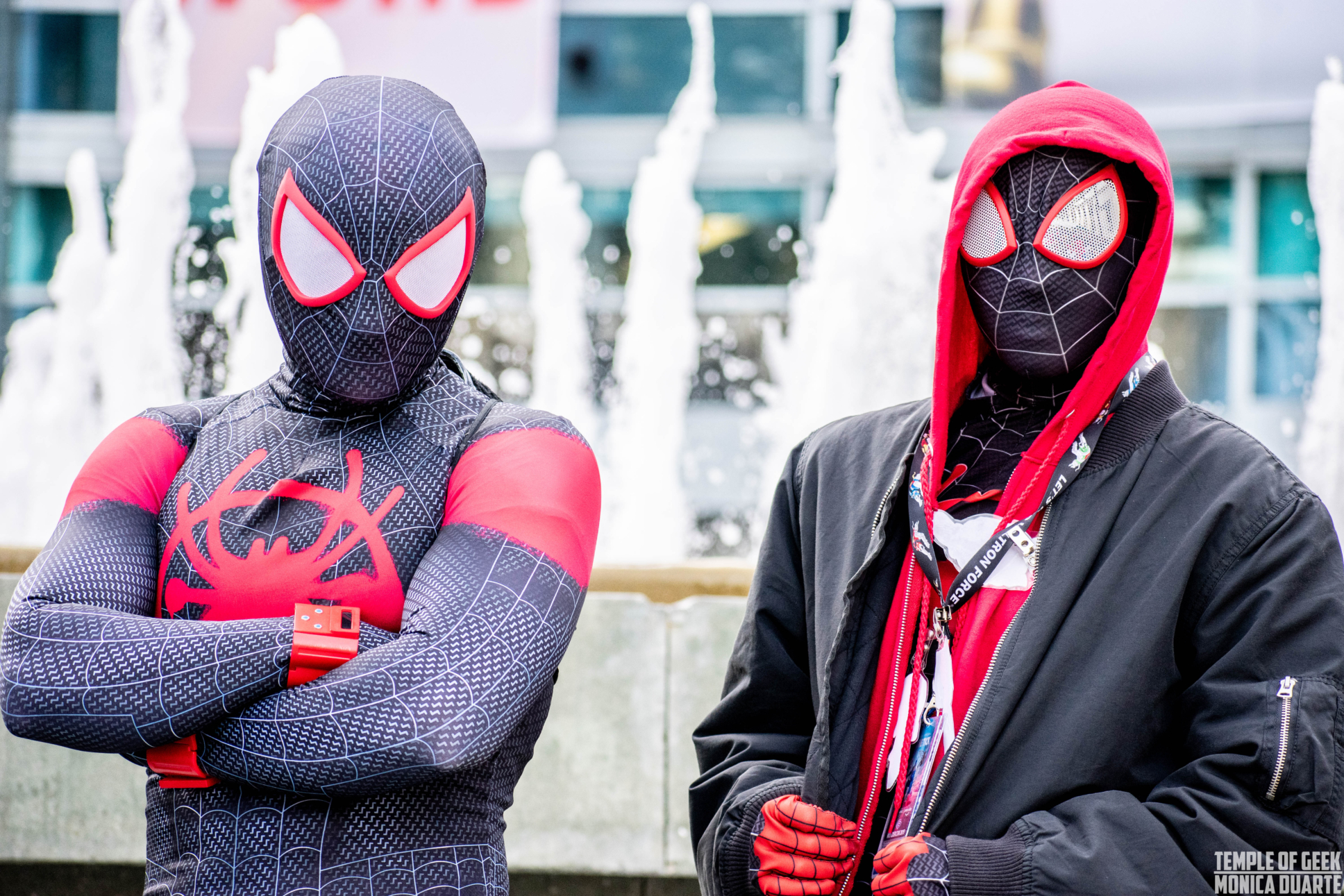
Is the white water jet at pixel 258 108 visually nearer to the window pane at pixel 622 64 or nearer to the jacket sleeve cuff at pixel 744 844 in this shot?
the window pane at pixel 622 64

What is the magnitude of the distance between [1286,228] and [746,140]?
169 inches

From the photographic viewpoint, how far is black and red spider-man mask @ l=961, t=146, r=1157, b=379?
174cm

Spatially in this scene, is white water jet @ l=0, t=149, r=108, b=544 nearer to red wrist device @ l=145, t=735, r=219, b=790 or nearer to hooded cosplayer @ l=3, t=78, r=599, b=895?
hooded cosplayer @ l=3, t=78, r=599, b=895

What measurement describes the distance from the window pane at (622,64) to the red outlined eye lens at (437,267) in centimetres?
951

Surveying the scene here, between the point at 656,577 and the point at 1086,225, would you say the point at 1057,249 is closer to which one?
the point at 1086,225

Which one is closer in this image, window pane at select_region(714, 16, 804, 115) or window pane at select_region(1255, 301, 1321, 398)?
window pane at select_region(1255, 301, 1321, 398)

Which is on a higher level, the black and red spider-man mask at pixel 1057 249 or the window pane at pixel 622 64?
the window pane at pixel 622 64

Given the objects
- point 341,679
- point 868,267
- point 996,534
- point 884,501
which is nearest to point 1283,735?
point 996,534

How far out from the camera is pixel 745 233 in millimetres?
10945

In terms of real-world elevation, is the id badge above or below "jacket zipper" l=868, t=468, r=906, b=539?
below

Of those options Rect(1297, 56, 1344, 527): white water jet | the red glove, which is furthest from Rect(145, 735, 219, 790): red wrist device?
Answer: Rect(1297, 56, 1344, 527): white water jet

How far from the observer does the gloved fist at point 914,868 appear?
154 centimetres

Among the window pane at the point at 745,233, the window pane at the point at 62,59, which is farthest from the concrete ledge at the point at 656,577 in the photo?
the window pane at the point at 62,59

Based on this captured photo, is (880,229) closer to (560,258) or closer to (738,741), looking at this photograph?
(560,258)
